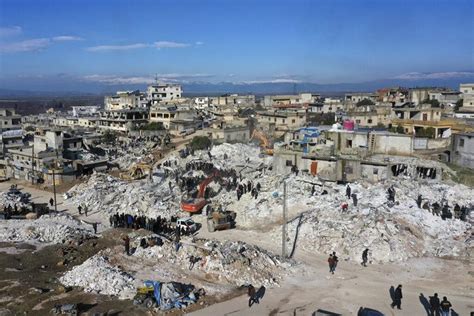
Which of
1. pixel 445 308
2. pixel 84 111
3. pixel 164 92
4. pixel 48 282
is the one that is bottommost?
pixel 48 282

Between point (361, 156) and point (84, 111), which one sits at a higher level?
point (84, 111)

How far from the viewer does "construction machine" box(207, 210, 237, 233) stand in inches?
1302

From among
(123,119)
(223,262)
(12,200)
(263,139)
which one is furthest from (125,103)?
(223,262)

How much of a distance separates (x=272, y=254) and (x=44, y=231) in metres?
17.6

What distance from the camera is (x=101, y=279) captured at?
78.8 feet

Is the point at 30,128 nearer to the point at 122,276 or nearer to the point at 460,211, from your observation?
the point at 122,276

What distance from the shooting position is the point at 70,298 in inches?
896

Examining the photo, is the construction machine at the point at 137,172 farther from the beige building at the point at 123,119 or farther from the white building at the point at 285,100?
the white building at the point at 285,100

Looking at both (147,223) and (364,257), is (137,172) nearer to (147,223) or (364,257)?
(147,223)

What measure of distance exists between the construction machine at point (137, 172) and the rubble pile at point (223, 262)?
22.9m

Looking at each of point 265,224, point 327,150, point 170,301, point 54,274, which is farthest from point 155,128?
point 170,301

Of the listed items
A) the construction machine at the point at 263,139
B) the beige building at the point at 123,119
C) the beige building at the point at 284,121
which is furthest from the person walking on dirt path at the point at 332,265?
the beige building at the point at 123,119

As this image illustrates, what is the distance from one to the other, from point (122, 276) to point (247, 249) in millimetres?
7335

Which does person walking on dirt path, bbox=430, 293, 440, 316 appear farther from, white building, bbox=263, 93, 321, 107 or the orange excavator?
white building, bbox=263, 93, 321, 107
